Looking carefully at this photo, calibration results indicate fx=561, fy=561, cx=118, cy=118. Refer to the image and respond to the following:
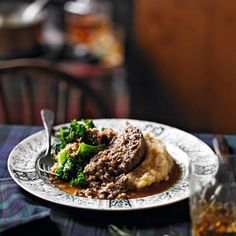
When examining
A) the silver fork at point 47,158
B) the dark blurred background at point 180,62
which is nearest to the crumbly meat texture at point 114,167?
the silver fork at point 47,158

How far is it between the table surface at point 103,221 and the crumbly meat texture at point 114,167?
0.07m

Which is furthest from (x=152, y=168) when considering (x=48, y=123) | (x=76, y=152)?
(x=48, y=123)

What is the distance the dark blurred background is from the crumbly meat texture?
6.01 ft

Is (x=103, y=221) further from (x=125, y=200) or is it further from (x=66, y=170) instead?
(x=66, y=170)

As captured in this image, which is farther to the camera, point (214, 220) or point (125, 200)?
point (125, 200)

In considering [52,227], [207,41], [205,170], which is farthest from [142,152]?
[207,41]

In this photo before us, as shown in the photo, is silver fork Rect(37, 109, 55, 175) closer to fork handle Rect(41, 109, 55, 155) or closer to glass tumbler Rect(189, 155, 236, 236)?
fork handle Rect(41, 109, 55, 155)

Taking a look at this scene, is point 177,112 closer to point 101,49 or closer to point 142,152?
point 101,49

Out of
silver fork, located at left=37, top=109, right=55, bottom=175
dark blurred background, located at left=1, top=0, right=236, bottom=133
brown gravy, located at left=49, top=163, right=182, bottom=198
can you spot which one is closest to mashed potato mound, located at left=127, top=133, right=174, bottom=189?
brown gravy, located at left=49, top=163, right=182, bottom=198

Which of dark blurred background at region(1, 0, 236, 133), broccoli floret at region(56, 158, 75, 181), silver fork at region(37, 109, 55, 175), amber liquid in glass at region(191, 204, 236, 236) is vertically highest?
amber liquid in glass at region(191, 204, 236, 236)

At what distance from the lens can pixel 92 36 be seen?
3.87 meters

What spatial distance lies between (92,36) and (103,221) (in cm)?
268

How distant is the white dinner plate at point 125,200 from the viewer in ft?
4.37

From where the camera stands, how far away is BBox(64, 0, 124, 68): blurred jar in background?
11.4 ft
